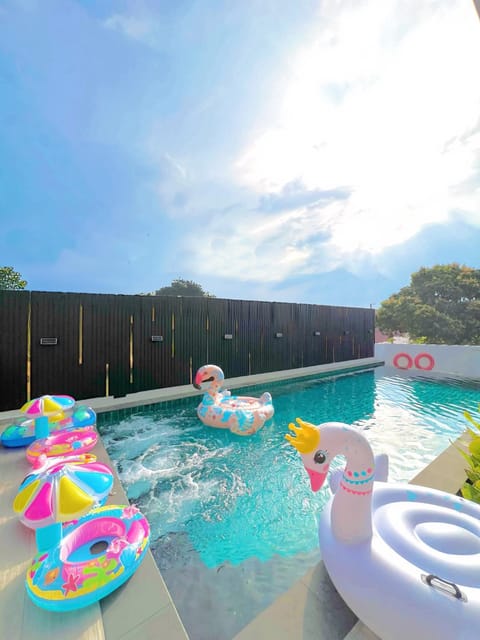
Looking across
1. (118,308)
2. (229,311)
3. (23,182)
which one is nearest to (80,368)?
(118,308)

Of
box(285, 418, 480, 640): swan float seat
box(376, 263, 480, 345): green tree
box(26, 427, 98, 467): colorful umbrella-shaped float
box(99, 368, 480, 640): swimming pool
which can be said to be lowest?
box(99, 368, 480, 640): swimming pool

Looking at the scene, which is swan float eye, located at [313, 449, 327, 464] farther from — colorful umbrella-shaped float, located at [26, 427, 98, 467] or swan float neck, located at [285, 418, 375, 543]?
colorful umbrella-shaped float, located at [26, 427, 98, 467]

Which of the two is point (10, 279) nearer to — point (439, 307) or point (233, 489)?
point (233, 489)

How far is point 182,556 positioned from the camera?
208 cm

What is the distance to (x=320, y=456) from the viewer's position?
1432 millimetres

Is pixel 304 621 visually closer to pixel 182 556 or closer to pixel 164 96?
pixel 182 556

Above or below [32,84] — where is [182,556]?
below

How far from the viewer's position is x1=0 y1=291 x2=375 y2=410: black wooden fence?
5.21 meters

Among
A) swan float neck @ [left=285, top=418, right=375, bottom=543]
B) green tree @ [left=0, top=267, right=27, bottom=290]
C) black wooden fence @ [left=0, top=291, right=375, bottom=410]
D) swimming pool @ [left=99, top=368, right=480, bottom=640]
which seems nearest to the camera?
swan float neck @ [left=285, top=418, right=375, bottom=543]

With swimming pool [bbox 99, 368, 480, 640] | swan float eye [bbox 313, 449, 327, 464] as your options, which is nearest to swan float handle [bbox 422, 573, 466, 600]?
swan float eye [bbox 313, 449, 327, 464]

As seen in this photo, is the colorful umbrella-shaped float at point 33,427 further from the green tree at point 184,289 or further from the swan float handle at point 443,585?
the green tree at point 184,289

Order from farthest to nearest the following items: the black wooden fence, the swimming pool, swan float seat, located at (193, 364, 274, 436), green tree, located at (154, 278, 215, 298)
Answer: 1. green tree, located at (154, 278, 215, 298)
2. the black wooden fence
3. swan float seat, located at (193, 364, 274, 436)
4. the swimming pool

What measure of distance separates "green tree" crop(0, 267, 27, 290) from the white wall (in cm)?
2205

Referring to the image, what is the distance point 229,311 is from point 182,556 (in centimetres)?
649
